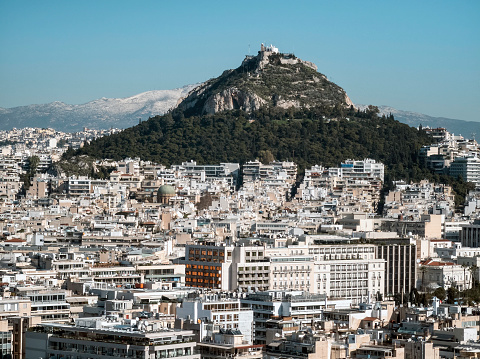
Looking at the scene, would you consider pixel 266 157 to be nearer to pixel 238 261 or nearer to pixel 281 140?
pixel 281 140

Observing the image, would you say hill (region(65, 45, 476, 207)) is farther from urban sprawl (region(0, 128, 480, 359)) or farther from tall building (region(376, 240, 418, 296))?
tall building (region(376, 240, 418, 296))

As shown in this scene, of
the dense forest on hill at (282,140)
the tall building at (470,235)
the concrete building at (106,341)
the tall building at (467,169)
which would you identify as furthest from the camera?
the dense forest on hill at (282,140)

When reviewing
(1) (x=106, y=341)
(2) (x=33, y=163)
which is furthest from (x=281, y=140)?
(1) (x=106, y=341)

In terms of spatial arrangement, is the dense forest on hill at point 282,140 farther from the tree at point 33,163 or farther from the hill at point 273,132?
the tree at point 33,163

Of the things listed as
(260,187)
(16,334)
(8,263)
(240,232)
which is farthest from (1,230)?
(16,334)

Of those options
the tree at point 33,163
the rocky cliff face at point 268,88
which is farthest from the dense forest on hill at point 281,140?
the tree at point 33,163

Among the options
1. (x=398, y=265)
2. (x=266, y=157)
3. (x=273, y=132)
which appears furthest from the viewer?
(x=273, y=132)

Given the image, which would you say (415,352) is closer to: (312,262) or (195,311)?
(195,311)

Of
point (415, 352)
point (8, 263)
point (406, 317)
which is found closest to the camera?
point (415, 352)
